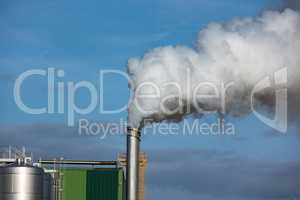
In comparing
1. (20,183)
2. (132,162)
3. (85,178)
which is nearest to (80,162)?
(85,178)

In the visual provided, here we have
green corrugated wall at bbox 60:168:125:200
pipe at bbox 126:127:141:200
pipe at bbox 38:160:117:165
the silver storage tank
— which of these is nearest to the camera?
pipe at bbox 126:127:141:200

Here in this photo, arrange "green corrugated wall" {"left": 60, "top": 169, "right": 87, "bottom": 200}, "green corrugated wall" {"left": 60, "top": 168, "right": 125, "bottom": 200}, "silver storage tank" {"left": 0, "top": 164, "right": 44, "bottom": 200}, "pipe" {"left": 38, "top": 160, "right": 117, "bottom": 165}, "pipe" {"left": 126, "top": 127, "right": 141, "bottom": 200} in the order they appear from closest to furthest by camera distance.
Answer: "pipe" {"left": 126, "top": 127, "right": 141, "bottom": 200} → "silver storage tank" {"left": 0, "top": 164, "right": 44, "bottom": 200} → "green corrugated wall" {"left": 60, "top": 168, "right": 125, "bottom": 200} → "green corrugated wall" {"left": 60, "top": 169, "right": 87, "bottom": 200} → "pipe" {"left": 38, "top": 160, "right": 117, "bottom": 165}

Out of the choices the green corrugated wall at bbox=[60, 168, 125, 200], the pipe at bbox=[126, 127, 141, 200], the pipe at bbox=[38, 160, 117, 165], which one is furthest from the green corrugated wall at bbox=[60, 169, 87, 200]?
the pipe at bbox=[126, 127, 141, 200]

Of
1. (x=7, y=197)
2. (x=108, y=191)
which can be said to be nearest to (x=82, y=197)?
(x=108, y=191)

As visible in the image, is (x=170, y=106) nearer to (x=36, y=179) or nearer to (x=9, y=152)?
(x=36, y=179)

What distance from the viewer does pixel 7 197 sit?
104 ft

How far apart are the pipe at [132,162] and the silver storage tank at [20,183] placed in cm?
407

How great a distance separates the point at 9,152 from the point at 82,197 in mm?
6622

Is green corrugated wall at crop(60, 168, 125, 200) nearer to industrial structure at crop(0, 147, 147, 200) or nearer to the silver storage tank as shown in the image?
industrial structure at crop(0, 147, 147, 200)

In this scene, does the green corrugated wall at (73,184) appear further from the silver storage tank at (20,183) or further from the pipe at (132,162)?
the pipe at (132,162)

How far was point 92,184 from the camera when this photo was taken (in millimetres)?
43250

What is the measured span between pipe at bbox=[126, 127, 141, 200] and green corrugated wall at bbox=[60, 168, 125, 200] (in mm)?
10086

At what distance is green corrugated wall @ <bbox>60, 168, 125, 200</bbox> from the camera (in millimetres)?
42156

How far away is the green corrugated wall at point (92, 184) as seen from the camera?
42.2 m
